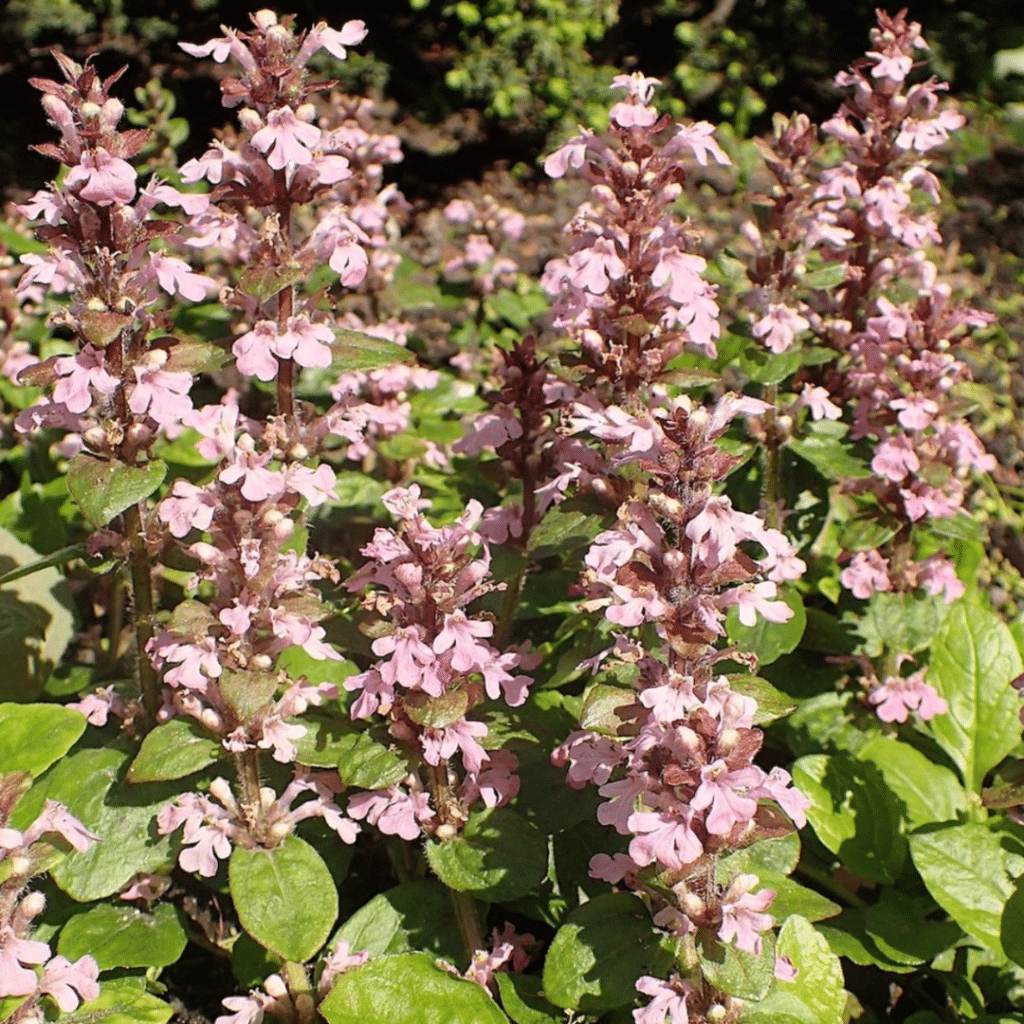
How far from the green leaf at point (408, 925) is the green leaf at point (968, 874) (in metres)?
1.24

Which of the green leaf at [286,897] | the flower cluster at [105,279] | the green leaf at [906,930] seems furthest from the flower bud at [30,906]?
the green leaf at [906,930]

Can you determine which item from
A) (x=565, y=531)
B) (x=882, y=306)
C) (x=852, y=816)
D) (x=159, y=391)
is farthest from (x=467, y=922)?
(x=882, y=306)

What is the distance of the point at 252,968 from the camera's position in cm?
312

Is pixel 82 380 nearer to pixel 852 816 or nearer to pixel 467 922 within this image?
pixel 467 922

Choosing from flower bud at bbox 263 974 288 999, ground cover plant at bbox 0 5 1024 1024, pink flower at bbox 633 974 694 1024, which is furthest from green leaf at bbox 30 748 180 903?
pink flower at bbox 633 974 694 1024

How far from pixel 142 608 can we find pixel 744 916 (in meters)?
1.68

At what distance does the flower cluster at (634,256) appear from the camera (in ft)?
9.52

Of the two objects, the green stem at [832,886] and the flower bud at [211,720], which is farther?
the green stem at [832,886]

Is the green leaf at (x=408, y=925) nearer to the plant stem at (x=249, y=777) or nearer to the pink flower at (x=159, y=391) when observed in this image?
the plant stem at (x=249, y=777)

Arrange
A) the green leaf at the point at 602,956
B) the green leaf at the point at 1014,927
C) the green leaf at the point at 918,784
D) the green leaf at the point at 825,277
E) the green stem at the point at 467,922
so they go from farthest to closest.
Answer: the green leaf at the point at 918,784
the green leaf at the point at 825,277
the green stem at the point at 467,922
the green leaf at the point at 1014,927
the green leaf at the point at 602,956

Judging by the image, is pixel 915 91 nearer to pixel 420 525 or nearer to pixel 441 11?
pixel 420 525

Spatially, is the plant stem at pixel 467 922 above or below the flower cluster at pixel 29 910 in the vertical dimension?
below

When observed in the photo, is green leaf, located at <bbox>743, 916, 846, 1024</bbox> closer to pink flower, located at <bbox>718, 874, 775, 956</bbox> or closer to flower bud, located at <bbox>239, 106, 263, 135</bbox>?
pink flower, located at <bbox>718, 874, 775, 956</bbox>

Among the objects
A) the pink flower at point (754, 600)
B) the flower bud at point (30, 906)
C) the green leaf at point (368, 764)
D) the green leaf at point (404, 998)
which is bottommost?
the green leaf at point (404, 998)
